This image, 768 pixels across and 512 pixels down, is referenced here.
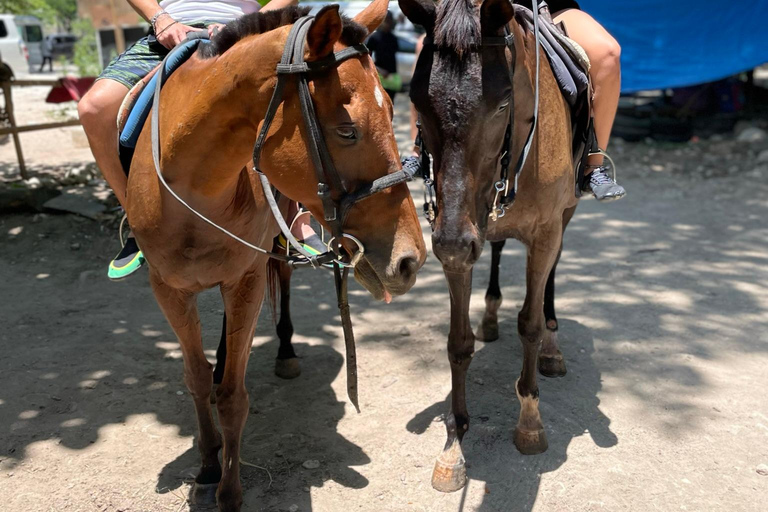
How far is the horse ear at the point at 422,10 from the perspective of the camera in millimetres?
2676

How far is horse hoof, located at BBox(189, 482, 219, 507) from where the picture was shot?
2932mm

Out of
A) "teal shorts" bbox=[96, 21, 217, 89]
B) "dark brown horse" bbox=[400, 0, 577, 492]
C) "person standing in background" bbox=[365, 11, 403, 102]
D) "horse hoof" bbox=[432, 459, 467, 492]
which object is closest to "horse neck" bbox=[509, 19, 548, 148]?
"dark brown horse" bbox=[400, 0, 577, 492]

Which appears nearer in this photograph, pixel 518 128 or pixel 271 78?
pixel 271 78

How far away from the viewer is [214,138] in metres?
2.22

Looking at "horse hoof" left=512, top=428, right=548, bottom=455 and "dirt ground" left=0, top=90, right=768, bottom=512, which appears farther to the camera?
"horse hoof" left=512, top=428, right=548, bottom=455

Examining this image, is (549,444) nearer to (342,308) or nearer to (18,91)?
(342,308)

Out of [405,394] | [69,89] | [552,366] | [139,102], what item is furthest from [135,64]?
[69,89]

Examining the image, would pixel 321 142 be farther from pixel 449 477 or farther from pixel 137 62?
pixel 449 477

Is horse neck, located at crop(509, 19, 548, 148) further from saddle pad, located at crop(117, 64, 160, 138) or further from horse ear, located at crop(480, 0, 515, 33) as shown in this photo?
saddle pad, located at crop(117, 64, 160, 138)

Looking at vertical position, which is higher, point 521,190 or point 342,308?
point 521,190

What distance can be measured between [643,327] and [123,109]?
3.73 meters

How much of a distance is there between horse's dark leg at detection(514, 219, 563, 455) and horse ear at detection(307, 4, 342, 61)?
168cm

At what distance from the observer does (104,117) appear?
2.73 metres

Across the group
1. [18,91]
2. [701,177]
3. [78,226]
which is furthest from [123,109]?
[18,91]
